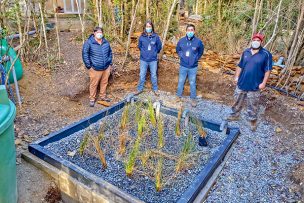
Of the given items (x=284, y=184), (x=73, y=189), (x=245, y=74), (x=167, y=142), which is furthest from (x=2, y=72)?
(x=284, y=184)

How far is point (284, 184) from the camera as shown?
3.39m

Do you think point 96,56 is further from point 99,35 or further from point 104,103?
point 104,103

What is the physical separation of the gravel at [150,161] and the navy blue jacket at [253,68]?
3.11ft

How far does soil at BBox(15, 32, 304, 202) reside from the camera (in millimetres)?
3467

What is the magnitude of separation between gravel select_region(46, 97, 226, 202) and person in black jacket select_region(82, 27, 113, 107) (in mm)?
1094

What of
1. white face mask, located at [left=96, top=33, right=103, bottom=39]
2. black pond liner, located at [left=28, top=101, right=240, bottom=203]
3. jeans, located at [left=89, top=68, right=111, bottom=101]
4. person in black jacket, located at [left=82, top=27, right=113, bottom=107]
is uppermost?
white face mask, located at [left=96, top=33, right=103, bottom=39]

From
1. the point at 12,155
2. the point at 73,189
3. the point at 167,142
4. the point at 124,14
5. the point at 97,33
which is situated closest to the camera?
the point at 12,155

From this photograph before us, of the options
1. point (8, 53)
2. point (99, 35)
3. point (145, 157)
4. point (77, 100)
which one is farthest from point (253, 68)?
point (8, 53)

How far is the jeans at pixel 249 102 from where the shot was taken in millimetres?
4410

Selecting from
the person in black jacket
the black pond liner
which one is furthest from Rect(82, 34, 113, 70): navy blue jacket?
the black pond liner

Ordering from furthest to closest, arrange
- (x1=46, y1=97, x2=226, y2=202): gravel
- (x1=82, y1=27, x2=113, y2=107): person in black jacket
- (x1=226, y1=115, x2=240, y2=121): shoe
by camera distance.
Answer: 1. (x1=82, y1=27, x2=113, y2=107): person in black jacket
2. (x1=226, y1=115, x2=240, y2=121): shoe
3. (x1=46, y1=97, x2=226, y2=202): gravel

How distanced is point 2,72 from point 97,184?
9.18 feet

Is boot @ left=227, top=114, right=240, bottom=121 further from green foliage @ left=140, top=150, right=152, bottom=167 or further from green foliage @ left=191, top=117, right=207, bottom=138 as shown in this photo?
green foliage @ left=140, top=150, right=152, bottom=167

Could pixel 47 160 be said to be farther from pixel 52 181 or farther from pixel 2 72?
→ pixel 2 72
